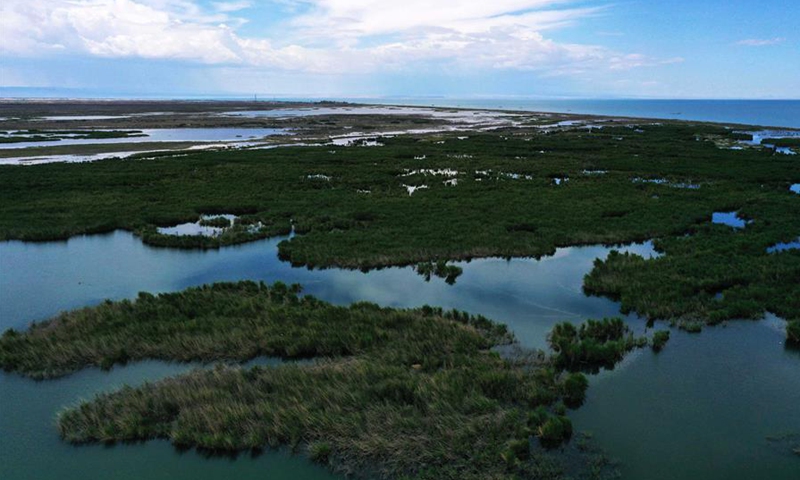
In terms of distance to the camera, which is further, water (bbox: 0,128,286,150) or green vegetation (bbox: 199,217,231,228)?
water (bbox: 0,128,286,150)

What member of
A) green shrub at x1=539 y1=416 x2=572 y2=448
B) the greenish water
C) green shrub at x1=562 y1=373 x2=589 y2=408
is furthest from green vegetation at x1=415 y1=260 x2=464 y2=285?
green shrub at x1=539 y1=416 x2=572 y2=448

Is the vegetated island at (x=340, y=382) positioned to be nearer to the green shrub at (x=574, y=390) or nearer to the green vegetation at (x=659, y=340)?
the green shrub at (x=574, y=390)

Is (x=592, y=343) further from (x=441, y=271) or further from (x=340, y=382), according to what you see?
(x=441, y=271)

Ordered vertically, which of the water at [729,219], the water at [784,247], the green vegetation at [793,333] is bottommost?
the green vegetation at [793,333]

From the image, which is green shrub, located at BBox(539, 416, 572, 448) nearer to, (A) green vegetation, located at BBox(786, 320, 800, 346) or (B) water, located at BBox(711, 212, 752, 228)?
(A) green vegetation, located at BBox(786, 320, 800, 346)

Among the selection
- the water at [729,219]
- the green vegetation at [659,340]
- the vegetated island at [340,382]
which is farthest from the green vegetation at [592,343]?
the water at [729,219]
